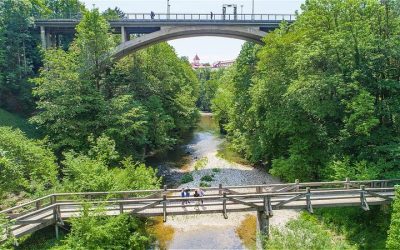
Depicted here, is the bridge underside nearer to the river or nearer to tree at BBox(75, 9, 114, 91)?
tree at BBox(75, 9, 114, 91)

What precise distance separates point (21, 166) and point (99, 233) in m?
7.09

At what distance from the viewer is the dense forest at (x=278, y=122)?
15703 mm

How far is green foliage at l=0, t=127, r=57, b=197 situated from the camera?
1631 cm

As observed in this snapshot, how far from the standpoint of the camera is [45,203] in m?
15.6

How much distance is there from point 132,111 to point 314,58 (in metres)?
12.8

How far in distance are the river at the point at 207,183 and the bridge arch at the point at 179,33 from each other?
440 inches

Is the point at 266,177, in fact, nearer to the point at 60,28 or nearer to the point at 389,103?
the point at 389,103

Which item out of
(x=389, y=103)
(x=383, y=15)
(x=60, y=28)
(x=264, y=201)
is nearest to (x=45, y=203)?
(x=264, y=201)

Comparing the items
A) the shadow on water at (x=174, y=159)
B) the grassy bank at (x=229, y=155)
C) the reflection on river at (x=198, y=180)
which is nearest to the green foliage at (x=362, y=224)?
the reflection on river at (x=198, y=180)

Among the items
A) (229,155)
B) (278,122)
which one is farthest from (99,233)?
(229,155)

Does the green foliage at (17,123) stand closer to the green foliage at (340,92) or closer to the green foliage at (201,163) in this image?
the green foliage at (201,163)

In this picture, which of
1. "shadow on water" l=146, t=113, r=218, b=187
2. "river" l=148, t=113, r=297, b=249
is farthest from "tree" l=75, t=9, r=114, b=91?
"river" l=148, t=113, r=297, b=249

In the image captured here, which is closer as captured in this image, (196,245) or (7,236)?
(7,236)

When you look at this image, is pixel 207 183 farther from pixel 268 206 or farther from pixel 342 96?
pixel 268 206
